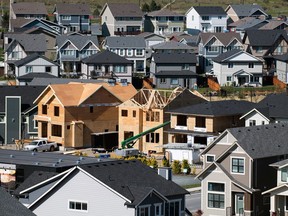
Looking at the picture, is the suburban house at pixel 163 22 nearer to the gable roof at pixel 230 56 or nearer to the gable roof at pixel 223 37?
the gable roof at pixel 223 37

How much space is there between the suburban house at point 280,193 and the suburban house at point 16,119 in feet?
86.2

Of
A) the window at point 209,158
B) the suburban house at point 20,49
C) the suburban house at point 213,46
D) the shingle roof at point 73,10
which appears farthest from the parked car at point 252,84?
the window at point 209,158

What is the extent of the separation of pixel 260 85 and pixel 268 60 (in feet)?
18.9

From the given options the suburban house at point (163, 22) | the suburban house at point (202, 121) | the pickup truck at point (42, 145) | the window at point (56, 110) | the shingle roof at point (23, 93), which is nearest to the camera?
the suburban house at point (202, 121)

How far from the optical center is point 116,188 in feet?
110

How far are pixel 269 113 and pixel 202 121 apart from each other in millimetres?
4283

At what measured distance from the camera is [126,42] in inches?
3494

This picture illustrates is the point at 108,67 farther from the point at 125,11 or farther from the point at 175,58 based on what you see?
the point at 125,11

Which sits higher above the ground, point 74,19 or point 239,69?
point 74,19

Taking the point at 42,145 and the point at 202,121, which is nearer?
the point at 202,121

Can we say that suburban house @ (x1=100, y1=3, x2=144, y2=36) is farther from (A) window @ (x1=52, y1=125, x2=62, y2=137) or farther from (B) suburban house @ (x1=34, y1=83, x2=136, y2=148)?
(A) window @ (x1=52, y1=125, x2=62, y2=137)

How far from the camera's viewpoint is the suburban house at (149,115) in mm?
58969

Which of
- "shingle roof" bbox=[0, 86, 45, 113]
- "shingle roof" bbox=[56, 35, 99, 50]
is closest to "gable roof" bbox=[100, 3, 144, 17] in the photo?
"shingle roof" bbox=[56, 35, 99, 50]

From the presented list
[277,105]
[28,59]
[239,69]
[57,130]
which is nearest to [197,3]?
[239,69]
